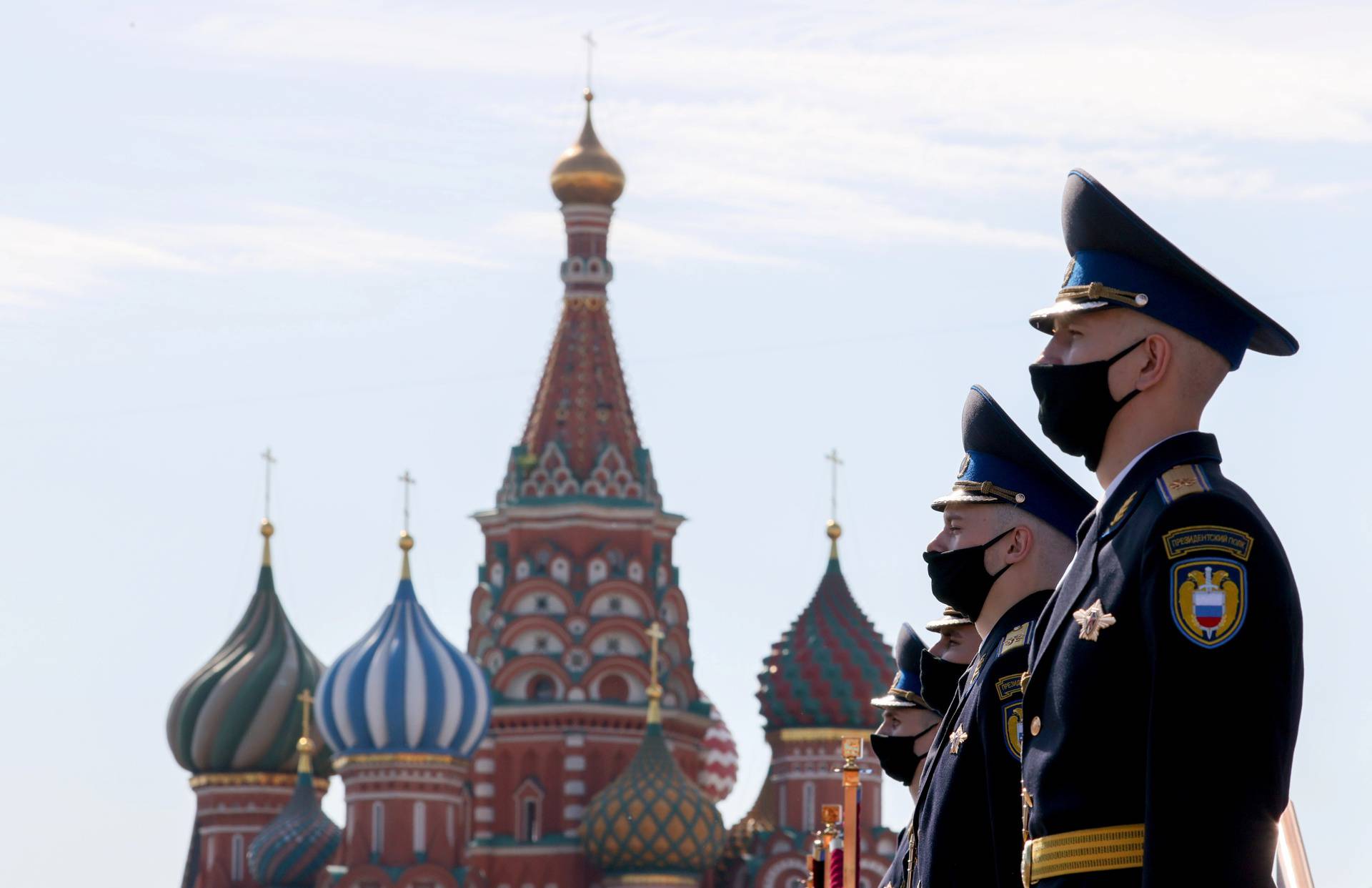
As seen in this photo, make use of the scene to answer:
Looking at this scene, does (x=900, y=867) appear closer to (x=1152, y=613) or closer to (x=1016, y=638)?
(x=1016, y=638)

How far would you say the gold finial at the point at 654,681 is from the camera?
50.3 meters

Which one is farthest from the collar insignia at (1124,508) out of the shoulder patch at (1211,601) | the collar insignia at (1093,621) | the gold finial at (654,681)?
the gold finial at (654,681)

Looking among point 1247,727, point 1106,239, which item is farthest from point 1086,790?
point 1106,239

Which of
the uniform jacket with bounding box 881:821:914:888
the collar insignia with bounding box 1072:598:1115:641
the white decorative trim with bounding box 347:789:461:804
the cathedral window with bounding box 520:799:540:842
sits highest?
the white decorative trim with bounding box 347:789:461:804

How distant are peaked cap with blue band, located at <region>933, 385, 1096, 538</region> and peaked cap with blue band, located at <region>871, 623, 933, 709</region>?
1.06 m

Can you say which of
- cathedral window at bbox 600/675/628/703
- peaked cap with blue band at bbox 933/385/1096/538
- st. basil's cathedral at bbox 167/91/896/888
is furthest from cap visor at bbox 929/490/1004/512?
cathedral window at bbox 600/675/628/703

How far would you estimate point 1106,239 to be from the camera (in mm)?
5520

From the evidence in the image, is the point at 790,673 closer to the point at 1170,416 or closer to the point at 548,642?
the point at 548,642

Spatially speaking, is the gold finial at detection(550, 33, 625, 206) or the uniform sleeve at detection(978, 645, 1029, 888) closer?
the uniform sleeve at detection(978, 645, 1029, 888)

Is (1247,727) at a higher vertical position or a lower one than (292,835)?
lower

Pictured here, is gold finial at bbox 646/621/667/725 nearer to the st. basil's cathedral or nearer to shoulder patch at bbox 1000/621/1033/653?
the st. basil's cathedral

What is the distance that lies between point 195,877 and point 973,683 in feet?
167

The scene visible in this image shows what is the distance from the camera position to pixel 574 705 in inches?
2015

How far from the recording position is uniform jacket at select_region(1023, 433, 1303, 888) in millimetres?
4840
